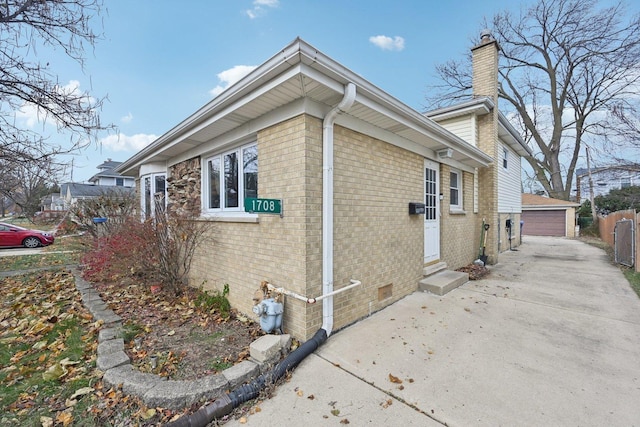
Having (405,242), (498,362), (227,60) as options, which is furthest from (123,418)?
(227,60)

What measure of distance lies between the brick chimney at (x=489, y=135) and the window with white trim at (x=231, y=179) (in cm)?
744

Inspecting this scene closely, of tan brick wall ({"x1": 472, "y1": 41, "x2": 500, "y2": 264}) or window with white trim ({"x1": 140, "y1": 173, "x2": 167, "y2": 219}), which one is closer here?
window with white trim ({"x1": 140, "y1": 173, "x2": 167, "y2": 219})

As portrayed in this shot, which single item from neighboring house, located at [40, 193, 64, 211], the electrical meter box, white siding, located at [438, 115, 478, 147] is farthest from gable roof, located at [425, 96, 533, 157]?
neighboring house, located at [40, 193, 64, 211]

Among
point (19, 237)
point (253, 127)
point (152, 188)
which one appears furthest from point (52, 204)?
point (253, 127)

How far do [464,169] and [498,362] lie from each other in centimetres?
595

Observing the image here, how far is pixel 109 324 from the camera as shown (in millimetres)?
3906

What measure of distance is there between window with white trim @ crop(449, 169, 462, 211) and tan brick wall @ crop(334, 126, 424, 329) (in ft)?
7.99

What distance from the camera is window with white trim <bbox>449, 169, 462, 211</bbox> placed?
746 cm

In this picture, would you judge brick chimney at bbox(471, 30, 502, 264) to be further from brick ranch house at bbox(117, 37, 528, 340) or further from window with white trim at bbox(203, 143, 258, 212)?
window with white trim at bbox(203, 143, 258, 212)

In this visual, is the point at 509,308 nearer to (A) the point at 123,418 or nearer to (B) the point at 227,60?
(A) the point at 123,418

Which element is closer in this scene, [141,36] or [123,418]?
[123,418]

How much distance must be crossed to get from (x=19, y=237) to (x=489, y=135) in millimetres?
20080

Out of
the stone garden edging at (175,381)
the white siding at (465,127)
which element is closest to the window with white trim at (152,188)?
the stone garden edging at (175,381)

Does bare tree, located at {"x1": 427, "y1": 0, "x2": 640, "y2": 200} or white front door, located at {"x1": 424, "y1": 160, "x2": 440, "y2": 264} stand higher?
bare tree, located at {"x1": 427, "y1": 0, "x2": 640, "y2": 200}
